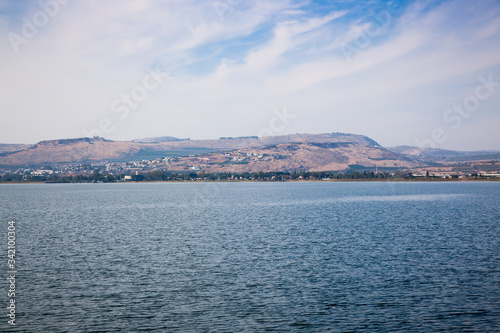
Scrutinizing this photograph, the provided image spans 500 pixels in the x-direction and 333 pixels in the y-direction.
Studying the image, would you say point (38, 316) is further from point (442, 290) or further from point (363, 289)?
point (442, 290)

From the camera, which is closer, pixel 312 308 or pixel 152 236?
pixel 312 308

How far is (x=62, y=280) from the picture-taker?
35062 millimetres

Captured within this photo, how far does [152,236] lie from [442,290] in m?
40.2

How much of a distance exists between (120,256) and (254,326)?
24579 millimetres

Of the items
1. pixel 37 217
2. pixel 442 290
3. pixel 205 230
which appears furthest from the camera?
pixel 37 217

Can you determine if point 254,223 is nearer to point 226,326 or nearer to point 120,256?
point 120,256

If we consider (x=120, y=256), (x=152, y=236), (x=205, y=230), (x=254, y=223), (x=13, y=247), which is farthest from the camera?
(x=254, y=223)

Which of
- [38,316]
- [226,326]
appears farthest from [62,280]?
[226,326]

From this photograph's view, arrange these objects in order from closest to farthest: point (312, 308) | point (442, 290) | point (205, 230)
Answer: point (312, 308) < point (442, 290) < point (205, 230)

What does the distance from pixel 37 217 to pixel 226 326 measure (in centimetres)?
7590

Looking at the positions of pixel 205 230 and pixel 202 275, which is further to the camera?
pixel 205 230

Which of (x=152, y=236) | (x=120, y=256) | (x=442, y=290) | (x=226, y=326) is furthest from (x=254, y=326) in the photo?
(x=152, y=236)

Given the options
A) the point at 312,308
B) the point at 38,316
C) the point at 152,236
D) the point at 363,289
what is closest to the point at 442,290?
the point at 363,289

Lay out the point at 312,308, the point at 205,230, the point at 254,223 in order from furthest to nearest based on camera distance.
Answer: the point at 254,223
the point at 205,230
the point at 312,308
